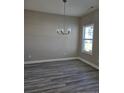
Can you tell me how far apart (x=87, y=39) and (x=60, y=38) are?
163 cm

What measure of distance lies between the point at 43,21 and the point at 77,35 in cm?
240

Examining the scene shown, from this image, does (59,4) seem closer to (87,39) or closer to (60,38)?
(60,38)

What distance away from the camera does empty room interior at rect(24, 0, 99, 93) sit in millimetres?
4422

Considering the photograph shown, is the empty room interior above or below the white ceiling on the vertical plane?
below

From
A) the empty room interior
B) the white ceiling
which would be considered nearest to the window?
the empty room interior

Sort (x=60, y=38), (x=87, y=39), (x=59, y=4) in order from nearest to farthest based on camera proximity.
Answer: (x=59, y=4) < (x=87, y=39) < (x=60, y=38)

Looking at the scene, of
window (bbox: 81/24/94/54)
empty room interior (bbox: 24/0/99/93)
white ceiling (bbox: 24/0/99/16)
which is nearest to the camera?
white ceiling (bbox: 24/0/99/16)

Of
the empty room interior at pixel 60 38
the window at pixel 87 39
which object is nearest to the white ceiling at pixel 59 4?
the empty room interior at pixel 60 38

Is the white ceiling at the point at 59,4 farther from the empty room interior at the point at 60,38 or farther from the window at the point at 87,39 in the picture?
the window at the point at 87,39

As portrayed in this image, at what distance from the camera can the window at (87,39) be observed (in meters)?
5.38

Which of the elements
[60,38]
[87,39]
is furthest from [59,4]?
[87,39]

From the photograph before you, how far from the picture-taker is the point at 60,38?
605cm

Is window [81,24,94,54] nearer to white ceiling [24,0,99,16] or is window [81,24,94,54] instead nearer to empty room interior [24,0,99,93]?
empty room interior [24,0,99,93]
